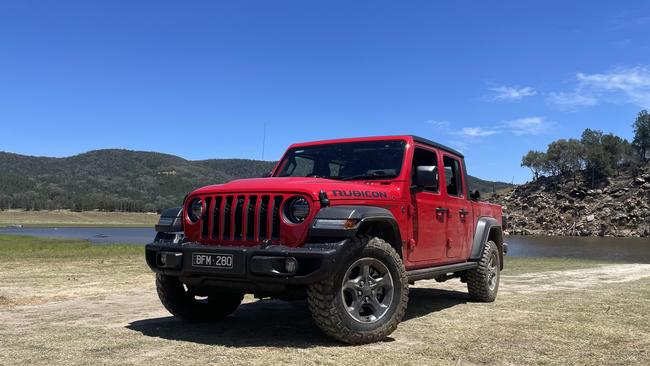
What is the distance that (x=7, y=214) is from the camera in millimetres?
147625

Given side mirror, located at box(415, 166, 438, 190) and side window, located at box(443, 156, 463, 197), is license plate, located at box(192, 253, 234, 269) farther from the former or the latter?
side window, located at box(443, 156, 463, 197)

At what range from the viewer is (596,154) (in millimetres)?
130875

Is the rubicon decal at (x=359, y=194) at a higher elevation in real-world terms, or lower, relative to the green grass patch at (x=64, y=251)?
higher

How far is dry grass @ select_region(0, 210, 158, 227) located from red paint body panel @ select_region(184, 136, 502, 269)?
130 metres

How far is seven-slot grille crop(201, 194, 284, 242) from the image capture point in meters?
5.29

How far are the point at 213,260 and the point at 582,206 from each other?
5110 inches

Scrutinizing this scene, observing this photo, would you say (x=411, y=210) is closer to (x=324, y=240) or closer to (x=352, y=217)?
(x=352, y=217)

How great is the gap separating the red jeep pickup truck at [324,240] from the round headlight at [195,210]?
12 millimetres

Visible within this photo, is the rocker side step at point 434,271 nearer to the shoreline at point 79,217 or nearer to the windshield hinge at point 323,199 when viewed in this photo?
the windshield hinge at point 323,199

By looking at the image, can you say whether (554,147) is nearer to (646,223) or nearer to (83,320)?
(646,223)

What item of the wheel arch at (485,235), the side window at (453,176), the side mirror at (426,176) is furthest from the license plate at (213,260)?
the wheel arch at (485,235)

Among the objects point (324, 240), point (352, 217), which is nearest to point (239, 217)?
point (324, 240)

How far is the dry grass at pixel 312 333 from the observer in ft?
15.6

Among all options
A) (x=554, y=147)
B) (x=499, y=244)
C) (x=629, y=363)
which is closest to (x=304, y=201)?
(x=629, y=363)
